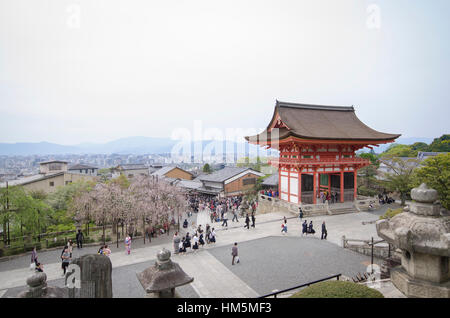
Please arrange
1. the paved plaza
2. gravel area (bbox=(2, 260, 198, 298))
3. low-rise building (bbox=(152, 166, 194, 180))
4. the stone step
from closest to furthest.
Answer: gravel area (bbox=(2, 260, 198, 298))
the paved plaza
the stone step
low-rise building (bbox=(152, 166, 194, 180))

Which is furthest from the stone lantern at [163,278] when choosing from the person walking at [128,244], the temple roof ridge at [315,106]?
the temple roof ridge at [315,106]

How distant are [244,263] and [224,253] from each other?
187cm

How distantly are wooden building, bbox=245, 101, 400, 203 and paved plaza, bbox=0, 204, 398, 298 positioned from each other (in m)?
6.46

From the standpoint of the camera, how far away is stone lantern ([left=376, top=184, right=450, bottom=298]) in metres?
4.97

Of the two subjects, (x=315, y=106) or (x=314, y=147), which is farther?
(x=315, y=106)

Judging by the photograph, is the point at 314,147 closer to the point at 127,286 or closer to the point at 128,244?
the point at 128,244

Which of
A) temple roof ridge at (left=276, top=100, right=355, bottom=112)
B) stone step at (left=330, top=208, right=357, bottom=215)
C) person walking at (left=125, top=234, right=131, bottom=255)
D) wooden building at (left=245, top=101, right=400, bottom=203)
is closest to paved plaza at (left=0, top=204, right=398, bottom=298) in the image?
person walking at (left=125, top=234, right=131, bottom=255)

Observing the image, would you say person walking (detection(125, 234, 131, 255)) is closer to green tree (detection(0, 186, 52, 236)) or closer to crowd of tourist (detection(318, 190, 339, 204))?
green tree (detection(0, 186, 52, 236))

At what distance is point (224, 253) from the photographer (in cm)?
1397

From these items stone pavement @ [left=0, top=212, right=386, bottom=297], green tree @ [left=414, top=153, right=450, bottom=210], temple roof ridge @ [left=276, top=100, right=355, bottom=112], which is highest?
temple roof ridge @ [left=276, top=100, right=355, bottom=112]

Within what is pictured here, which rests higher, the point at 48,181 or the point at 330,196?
the point at 48,181

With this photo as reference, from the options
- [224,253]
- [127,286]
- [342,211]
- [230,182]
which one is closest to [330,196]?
[342,211]

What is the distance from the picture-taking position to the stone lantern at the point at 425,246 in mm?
4973
